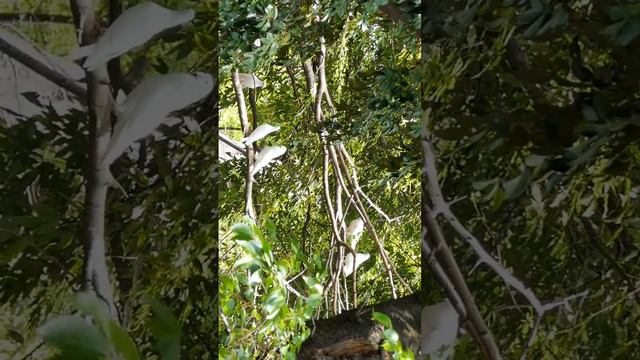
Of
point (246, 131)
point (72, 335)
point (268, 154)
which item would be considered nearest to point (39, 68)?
point (72, 335)

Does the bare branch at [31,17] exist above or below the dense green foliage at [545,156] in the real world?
above

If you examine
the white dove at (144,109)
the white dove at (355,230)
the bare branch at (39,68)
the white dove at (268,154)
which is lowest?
the white dove at (144,109)

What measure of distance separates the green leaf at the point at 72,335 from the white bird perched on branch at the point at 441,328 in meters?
0.25

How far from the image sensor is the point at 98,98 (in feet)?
1.58

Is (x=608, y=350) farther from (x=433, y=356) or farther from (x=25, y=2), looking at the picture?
(x=25, y=2)

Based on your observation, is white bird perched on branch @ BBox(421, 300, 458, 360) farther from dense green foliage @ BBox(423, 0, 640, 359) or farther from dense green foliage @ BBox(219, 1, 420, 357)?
dense green foliage @ BBox(219, 1, 420, 357)

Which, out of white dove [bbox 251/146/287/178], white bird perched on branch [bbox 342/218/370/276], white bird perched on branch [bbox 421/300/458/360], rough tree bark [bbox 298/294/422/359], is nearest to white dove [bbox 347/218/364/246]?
white bird perched on branch [bbox 342/218/370/276]

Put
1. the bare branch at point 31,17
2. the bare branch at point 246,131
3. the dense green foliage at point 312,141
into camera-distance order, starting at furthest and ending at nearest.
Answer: the bare branch at point 246,131
the dense green foliage at point 312,141
the bare branch at point 31,17

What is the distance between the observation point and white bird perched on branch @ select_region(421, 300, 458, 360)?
56 centimetres

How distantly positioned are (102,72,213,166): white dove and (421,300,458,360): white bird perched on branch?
249mm

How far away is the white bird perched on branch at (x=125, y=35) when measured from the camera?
0.47m

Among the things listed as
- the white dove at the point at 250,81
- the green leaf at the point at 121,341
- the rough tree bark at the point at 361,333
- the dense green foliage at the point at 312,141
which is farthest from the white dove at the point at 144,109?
the white dove at the point at 250,81

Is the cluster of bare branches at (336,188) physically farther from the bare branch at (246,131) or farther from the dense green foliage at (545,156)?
the dense green foliage at (545,156)

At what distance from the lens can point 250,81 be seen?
5.95 ft
